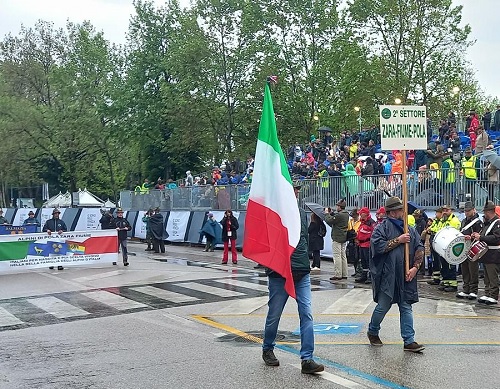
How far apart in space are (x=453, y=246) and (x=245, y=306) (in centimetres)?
375

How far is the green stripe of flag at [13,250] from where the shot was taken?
17.1 meters

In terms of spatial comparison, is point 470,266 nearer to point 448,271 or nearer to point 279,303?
point 448,271

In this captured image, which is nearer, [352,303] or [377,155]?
[352,303]

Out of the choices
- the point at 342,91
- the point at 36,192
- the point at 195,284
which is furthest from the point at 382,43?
the point at 36,192

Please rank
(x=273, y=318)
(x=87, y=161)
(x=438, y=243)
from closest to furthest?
(x=273, y=318)
(x=438, y=243)
(x=87, y=161)

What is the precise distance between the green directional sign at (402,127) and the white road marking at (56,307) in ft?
18.8

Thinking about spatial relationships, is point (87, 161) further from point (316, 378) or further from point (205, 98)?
point (316, 378)

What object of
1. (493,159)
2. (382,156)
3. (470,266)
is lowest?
(470,266)

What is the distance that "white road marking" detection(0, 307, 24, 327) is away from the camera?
10.0 m

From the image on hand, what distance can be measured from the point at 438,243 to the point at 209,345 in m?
5.38

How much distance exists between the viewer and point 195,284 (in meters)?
14.2

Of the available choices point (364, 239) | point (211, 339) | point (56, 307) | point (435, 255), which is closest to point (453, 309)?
point (435, 255)

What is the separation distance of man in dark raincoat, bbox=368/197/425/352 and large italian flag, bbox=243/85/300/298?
4.36 ft

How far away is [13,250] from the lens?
682 inches
